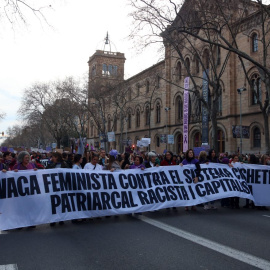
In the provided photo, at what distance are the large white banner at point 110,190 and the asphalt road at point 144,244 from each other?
12.1 inches

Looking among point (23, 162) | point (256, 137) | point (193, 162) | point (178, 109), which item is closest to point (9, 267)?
point (23, 162)

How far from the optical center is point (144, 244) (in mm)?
5824

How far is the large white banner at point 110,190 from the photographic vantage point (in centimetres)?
734

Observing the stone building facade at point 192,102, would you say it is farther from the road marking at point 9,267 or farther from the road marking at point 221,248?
the road marking at point 9,267

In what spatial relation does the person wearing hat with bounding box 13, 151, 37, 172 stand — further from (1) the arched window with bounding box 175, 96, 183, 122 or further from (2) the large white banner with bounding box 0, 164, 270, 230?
(1) the arched window with bounding box 175, 96, 183, 122

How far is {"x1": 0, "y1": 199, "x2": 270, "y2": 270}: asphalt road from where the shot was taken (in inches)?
189

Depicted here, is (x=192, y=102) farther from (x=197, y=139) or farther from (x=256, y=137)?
(x=256, y=137)

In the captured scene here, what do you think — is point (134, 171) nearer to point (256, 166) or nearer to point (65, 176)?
point (65, 176)

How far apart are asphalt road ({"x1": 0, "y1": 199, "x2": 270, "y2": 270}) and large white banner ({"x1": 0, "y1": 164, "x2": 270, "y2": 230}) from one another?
1.01 feet

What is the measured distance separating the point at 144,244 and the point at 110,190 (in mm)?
2677

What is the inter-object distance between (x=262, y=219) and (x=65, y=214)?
4637 mm

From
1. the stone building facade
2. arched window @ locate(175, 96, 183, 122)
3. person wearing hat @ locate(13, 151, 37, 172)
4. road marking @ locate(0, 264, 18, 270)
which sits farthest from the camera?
arched window @ locate(175, 96, 183, 122)

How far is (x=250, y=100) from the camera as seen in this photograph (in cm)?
2814

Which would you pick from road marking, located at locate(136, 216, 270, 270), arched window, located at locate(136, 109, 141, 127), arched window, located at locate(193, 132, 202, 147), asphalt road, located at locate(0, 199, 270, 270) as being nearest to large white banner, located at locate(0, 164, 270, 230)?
asphalt road, located at locate(0, 199, 270, 270)
